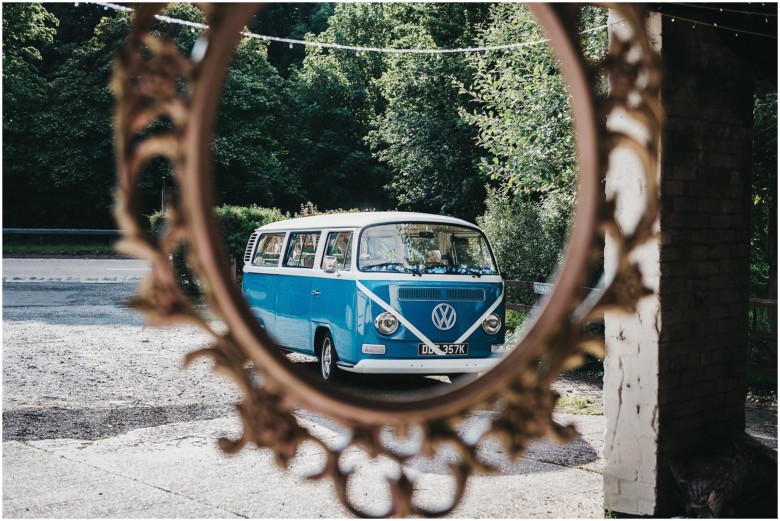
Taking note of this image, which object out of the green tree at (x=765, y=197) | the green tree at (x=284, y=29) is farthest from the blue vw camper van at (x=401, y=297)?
the green tree at (x=284, y=29)

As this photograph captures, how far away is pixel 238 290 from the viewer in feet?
4.82

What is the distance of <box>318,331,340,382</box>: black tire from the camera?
9.12 metres

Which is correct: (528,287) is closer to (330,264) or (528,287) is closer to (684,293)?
(330,264)

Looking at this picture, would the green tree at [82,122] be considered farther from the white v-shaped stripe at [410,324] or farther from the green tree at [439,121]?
the white v-shaped stripe at [410,324]

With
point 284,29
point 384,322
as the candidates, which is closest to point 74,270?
point 384,322

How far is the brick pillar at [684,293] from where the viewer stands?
464 cm

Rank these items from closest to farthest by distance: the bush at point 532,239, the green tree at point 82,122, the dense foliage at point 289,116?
the bush at point 532,239
the dense foliage at point 289,116
the green tree at point 82,122

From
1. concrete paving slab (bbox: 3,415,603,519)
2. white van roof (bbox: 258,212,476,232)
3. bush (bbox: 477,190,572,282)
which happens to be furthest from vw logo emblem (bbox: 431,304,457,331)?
bush (bbox: 477,190,572,282)

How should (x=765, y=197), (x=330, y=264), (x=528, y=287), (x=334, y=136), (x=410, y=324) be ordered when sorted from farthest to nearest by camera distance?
(x=334, y=136), (x=528, y=287), (x=765, y=197), (x=330, y=264), (x=410, y=324)

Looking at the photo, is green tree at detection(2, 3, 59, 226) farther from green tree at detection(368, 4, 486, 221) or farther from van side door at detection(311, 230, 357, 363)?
van side door at detection(311, 230, 357, 363)

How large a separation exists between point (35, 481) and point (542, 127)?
826cm

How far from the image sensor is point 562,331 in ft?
5.06

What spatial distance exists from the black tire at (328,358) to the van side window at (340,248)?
0.84 m

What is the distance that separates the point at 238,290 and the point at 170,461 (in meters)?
5.17
